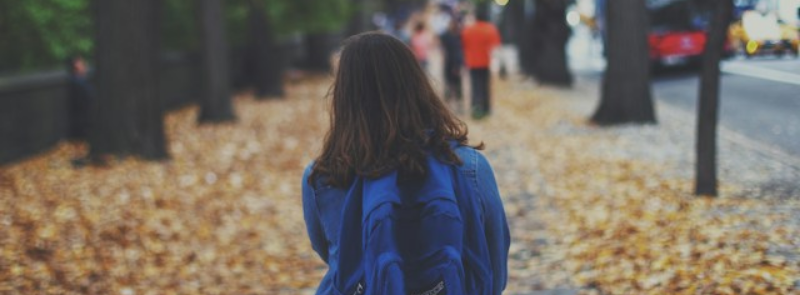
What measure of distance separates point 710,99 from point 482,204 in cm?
622

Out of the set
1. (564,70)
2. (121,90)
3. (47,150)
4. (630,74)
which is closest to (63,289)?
(121,90)

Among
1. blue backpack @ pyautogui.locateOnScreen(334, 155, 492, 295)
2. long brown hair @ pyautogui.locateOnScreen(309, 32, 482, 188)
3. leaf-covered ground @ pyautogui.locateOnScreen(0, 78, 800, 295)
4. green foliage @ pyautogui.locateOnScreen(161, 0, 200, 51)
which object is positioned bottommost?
leaf-covered ground @ pyautogui.locateOnScreen(0, 78, 800, 295)

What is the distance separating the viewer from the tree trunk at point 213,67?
1959 cm

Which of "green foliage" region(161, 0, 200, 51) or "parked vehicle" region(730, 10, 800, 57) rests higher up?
"green foliage" region(161, 0, 200, 51)

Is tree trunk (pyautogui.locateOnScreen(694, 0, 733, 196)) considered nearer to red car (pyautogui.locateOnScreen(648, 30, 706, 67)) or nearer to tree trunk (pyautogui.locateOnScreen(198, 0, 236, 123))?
tree trunk (pyautogui.locateOnScreen(198, 0, 236, 123))

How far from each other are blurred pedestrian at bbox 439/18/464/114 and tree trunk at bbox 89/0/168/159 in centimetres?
819

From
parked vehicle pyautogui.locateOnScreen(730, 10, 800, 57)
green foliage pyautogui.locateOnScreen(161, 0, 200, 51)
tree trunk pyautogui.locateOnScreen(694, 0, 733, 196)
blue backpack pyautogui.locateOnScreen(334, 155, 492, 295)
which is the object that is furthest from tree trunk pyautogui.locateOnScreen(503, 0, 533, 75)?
blue backpack pyautogui.locateOnScreen(334, 155, 492, 295)

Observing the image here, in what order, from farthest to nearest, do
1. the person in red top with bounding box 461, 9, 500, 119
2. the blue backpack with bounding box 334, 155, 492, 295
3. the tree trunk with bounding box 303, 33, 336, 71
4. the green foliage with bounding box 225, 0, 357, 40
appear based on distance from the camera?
the tree trunk with bounding box 303, 33, 336, 71 < the green foliage with bounding box 225, 0, 357, 40 < the person in red top with bounding box 461, 9, 500, 119 < the blue backpack with bounding box 334, 155, 492, 295

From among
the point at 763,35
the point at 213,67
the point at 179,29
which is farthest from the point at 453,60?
the point at 179,29

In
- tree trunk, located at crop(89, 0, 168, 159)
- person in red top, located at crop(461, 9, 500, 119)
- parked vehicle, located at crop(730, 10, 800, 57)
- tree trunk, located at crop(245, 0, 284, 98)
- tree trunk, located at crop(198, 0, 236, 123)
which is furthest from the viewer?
tree trunk, located at crop(245, 0, 284, 98)

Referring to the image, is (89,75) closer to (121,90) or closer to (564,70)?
(121,90)

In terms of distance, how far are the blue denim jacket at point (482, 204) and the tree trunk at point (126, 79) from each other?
10.6 meters

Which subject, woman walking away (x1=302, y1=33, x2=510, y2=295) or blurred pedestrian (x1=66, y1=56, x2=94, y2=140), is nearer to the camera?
woman walking away (x1=302, y1=33, x2=510, y2=295)

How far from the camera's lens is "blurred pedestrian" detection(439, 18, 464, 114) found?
2038 cm
